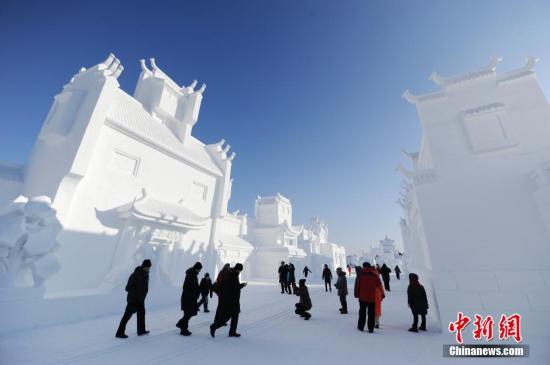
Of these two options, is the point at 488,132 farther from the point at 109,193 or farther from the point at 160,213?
the point at 109,193

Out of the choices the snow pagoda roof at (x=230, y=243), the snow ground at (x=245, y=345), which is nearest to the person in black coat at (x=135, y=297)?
the snow ground at (x=245, y=345)

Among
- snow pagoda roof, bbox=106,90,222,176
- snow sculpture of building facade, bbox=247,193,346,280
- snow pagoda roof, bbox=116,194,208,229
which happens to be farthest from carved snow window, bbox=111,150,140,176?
snow sculpture of building facade, bbox=247,193,346,280

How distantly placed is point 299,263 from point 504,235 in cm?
2564

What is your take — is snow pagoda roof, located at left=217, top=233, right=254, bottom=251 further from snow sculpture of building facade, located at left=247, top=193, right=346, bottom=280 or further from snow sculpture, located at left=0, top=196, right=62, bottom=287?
snow sculpture, located at left=0, top=196, right=62, bottom=287

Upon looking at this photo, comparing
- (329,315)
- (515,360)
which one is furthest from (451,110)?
(329,315)

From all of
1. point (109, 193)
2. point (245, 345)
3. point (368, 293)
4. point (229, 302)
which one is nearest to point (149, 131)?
point (109, 193)

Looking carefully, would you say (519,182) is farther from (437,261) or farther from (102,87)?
(102,87)

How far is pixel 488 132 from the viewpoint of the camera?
710cm

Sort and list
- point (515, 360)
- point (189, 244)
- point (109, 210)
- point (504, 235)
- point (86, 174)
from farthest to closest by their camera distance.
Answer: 1. point (189, 244)
2. point (109, 210)
3. point (86, 174)
4. point (504, 235)
5. point (515, 360)

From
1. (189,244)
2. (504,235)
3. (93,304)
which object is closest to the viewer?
(504,235)

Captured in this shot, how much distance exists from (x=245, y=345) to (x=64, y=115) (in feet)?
36.4

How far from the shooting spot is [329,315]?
7.99 m

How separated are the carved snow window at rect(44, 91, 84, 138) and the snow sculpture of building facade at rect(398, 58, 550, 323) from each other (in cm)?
1306

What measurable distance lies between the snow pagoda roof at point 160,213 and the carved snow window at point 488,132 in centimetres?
1226
